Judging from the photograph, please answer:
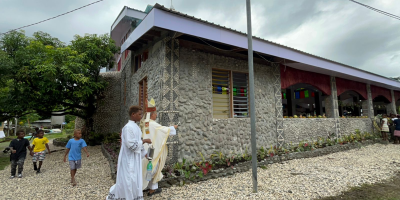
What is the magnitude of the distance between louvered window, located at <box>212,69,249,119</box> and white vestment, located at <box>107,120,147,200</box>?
12.1 feet

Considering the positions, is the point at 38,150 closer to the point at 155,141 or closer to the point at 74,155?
the point at 74,155

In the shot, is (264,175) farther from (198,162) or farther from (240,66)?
(240,66)

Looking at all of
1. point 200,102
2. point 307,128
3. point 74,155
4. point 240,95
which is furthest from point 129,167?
point 307,128

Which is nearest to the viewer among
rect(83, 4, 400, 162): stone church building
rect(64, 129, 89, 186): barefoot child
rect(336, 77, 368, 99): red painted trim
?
rect(64, 129, 89, 186): barefoot child

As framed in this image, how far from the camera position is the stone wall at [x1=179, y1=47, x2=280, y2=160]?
19.8 feet

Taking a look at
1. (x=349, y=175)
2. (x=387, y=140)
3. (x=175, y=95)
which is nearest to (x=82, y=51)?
(x=175, y=95)

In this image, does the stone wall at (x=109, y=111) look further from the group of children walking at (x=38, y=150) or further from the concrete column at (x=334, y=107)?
the concrete column at (x=334, y=107)

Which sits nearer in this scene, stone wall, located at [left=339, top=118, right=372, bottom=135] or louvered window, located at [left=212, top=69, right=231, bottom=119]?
louvered window, located at [left=212, top=69, right=231, bottom=119]

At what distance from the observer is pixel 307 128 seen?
9.18 m

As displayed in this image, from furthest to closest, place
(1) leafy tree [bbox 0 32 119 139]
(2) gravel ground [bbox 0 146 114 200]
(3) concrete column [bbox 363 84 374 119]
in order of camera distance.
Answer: (3) concrete column [bbox 363 84 374 119], (1) leafy tree [bbox 0 32 119 139], (2) gravel ground [bbox 0 146 114 200]

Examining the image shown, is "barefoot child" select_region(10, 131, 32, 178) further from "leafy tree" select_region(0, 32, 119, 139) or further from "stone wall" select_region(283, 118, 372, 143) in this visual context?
"stone wall" select_region(283, 118, 372, 143)

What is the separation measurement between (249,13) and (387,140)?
12182 millimetres

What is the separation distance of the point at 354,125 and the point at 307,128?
417 centimetres

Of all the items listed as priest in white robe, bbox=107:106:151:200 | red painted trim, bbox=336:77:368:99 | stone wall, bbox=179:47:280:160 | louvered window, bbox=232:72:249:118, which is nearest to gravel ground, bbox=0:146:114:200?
priest in white robe, bbox=107:106:151:200
